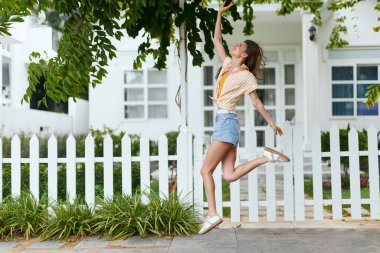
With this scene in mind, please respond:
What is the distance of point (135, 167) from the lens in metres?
6.73

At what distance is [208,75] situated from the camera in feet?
48.3

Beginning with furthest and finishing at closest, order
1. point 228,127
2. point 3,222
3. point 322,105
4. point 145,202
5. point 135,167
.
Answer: point 322,105
point 135,167
point 145,202
point 3,222
point 228,127

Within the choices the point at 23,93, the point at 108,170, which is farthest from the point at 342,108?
the point at 23,93

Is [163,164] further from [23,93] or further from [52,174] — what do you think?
[23,93]

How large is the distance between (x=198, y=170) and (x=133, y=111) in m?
8.33

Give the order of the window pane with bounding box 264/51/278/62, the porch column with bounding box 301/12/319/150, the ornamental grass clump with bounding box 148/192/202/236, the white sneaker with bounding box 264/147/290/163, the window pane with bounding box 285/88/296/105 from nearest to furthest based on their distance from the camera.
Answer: the white sneaker with bounding box 264/147/290/163 → the ornamental grass clump with bounding box 148/192/202/236 → the porch column with bounding box 301/12/319/150 → the window pane with bounding box 264/51/278/62 → the window pane with bounding box 285/88/296/105

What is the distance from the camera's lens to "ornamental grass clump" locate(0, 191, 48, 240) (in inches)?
221

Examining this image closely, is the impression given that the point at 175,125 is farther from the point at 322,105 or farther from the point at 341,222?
the point at 341,222

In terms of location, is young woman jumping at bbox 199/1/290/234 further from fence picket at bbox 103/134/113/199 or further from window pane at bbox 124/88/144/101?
window pane at bbox 124/88/144/101

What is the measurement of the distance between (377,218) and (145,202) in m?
2.77

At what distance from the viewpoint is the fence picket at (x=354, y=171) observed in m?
6.18

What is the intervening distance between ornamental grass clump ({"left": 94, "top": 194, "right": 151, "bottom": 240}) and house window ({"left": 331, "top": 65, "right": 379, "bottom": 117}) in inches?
347

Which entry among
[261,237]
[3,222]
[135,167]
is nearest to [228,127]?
[261,237]

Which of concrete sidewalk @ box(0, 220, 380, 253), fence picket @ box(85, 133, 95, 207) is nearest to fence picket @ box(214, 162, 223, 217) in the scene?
concrete sidewalk @ box(0, 220, 380, 253)
